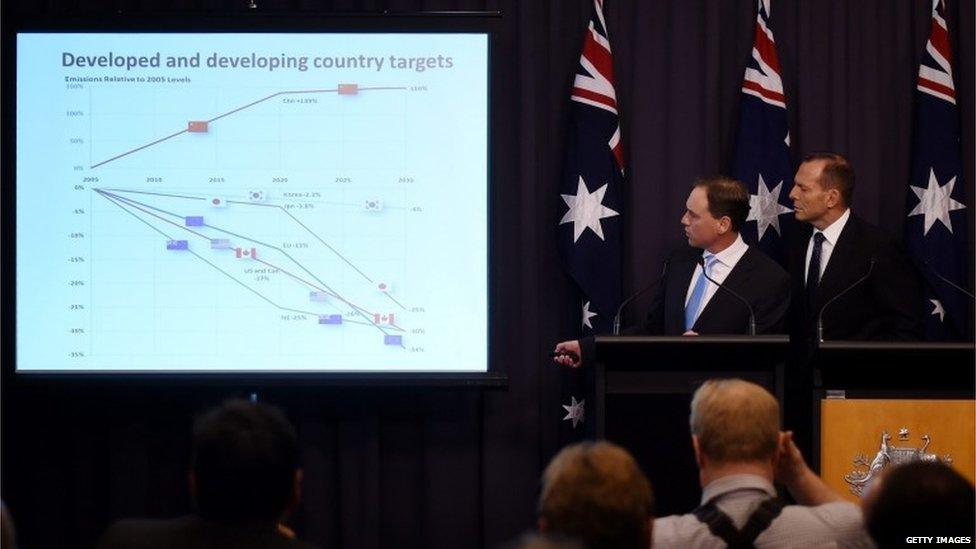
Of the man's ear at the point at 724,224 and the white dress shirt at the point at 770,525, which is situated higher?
the man's ear at the point at 724,224

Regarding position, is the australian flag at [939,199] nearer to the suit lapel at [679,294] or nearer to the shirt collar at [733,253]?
the shirt collar at [733,253]

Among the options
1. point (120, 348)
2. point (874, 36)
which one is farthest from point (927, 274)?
point (120, 348)

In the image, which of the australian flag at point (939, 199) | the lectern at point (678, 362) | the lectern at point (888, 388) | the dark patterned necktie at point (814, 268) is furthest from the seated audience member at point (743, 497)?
the australian flag at point (939, 199)

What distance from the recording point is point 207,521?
2258 mm

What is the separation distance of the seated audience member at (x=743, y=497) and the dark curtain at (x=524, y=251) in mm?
2777

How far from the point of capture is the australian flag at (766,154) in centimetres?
553

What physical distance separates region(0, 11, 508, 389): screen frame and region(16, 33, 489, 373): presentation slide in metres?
0.04

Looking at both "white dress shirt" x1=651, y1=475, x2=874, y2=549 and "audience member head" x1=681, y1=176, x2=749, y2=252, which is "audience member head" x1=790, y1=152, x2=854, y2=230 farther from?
"white dress shirt" x1=651, y1=475, x2=874, y2=549

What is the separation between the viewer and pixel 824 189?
5.22 metres

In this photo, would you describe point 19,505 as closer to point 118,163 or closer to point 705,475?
point 118,163

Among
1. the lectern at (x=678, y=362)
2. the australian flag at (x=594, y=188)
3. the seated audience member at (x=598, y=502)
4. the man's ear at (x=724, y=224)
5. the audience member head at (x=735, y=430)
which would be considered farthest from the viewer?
the australian flag at (x=594, y=188)

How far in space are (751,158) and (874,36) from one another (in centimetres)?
84

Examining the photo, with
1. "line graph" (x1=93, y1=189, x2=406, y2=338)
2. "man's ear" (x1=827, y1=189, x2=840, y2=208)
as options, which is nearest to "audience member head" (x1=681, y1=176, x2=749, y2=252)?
"man's ear" (x1=827, y1=189, x2=840, y2=208)

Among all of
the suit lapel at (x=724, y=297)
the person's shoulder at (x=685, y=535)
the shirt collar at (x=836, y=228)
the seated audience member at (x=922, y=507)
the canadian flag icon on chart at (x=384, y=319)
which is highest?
the shirt collar at (x=836, y=228)
